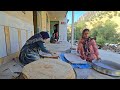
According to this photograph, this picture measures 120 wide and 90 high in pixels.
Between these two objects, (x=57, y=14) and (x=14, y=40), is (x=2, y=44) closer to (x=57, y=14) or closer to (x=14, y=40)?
(x=14, y=40)

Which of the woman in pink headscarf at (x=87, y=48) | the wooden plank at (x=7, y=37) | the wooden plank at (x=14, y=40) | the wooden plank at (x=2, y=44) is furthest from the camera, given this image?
the woman in pink headscarf at (x=87, y=48)

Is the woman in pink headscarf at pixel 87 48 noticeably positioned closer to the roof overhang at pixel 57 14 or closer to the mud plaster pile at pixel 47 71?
the mud plaster pile at pixel 47 71

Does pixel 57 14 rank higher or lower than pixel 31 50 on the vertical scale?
higher

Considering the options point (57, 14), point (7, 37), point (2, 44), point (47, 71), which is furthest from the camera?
point (57, 14)

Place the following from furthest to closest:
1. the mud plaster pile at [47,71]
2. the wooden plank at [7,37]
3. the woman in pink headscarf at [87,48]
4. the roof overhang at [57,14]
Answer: the roof overhang at [57,14], the woman in pink headscarf at [87,48], the wooden plank at [7,37], the mud plaster pile at [47,71]

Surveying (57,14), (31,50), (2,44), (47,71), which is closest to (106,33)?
(31,50)

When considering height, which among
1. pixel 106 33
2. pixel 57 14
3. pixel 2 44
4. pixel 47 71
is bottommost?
pixel 47 71

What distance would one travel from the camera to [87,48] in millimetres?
2475

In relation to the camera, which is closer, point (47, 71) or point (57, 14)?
point (47, 71)

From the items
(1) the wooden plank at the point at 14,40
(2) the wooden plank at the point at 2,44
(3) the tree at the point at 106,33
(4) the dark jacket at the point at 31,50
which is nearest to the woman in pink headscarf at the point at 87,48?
(3) the tree at the point at 106,33

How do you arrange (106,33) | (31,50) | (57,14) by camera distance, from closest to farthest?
(31,50), (106,33), (57,14)

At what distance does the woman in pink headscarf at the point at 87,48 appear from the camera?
2.33 m

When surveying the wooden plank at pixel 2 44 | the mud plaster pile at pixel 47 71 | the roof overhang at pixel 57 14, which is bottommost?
the mud plaster pile at pixel 47 71

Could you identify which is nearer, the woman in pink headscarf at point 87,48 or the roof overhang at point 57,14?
the woman in pink headscarf at point 87,48
